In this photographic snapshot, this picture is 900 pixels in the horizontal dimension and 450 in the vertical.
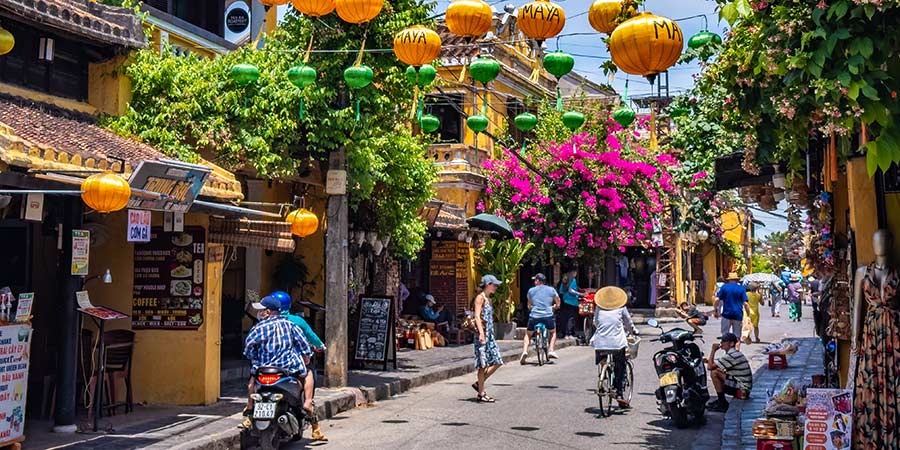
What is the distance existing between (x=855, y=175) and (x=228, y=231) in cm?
879

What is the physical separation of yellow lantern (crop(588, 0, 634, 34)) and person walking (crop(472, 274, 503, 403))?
→ 22.0 feet

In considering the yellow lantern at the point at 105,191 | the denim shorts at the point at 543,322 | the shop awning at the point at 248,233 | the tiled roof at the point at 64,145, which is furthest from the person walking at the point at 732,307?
the yellow lantern at the point at 105,191

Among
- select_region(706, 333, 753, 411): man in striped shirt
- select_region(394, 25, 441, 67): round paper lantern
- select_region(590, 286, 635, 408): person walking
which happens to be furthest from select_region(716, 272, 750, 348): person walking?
select_region(394, 25, 441, 67): round paper lantern

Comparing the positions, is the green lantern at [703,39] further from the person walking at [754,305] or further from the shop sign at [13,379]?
the person walking at [754,305]

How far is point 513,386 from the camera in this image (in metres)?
16.7

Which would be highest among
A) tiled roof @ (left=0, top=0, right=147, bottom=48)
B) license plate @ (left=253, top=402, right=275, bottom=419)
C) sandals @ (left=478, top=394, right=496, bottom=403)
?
tiled roof @ (left=0, top=0, right=147, bottom=48)

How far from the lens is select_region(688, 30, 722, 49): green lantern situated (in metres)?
9.95

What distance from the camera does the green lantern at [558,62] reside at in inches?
414

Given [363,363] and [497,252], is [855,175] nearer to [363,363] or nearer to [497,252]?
[363,363]

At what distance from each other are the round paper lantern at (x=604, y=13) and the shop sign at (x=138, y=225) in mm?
5693

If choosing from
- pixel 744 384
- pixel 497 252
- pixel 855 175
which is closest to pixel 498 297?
pixel 497 252

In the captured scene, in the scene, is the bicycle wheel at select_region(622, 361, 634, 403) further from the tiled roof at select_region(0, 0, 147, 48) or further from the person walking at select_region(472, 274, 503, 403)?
the tiled roof at select_region(0, 0, 147, 48)

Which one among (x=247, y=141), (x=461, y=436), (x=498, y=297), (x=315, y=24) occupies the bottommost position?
(x=461, y=436)

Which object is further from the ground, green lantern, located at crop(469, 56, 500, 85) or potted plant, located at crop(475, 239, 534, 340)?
green lantern, located at crop(469, 56, 500, 85)
